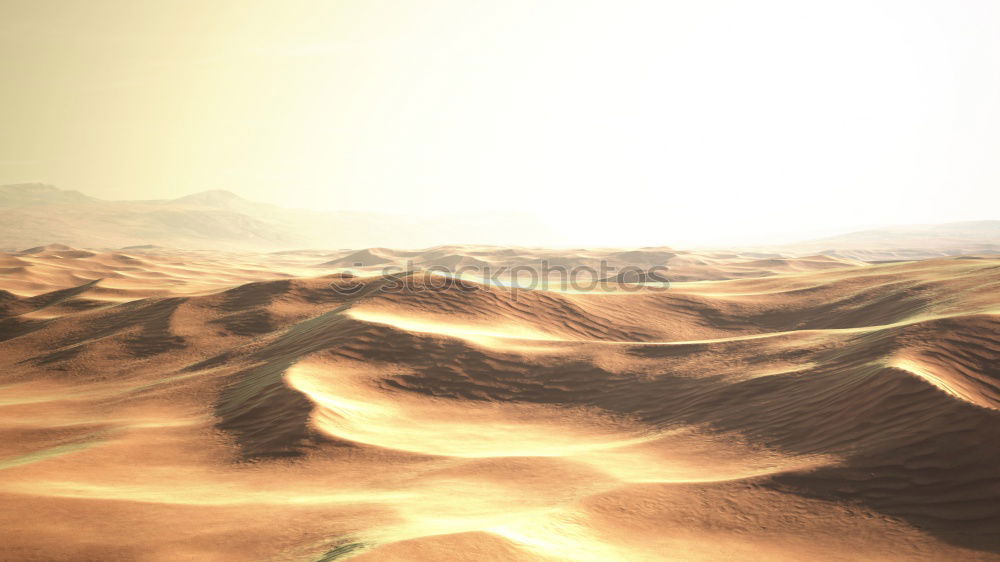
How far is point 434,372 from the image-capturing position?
38.2 ft

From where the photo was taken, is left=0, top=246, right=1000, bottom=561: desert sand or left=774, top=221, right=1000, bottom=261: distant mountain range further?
left=774, top=221, right=1000, bottom=261: distant mountain range

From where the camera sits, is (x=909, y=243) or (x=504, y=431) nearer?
(x=504, y=431)

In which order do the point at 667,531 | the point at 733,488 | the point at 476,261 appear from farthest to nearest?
the point at 476,261
the point at 733,488
the point at 667,531

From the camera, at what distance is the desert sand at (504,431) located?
541cm

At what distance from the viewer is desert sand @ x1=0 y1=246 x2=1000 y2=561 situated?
5.41m

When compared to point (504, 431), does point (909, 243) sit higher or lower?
higher

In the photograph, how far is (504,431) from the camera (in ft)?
31.7

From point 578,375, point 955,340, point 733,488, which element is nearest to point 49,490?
point 733,488

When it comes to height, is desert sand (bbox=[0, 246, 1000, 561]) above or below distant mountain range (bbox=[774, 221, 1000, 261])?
below

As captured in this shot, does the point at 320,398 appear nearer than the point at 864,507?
No

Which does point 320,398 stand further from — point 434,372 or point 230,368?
point 230,368

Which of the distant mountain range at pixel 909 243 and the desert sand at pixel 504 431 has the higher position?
the distant mountain range at pixel 909 243

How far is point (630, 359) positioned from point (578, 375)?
3.88 feet

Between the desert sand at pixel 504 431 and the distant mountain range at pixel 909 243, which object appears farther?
the distant mountain range at pixel 909 243
